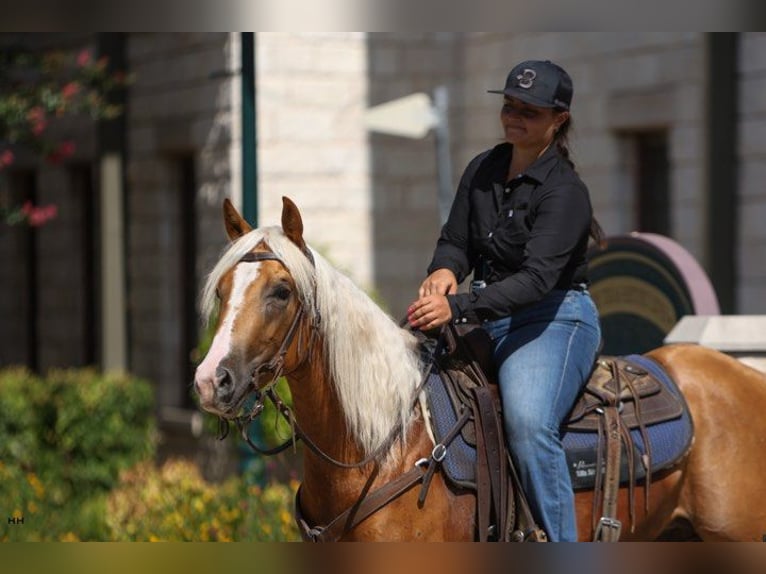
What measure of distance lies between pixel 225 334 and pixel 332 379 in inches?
22.6

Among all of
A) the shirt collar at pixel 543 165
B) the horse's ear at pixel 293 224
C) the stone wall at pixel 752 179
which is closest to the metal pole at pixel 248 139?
the shirt collar at pixel 543 165

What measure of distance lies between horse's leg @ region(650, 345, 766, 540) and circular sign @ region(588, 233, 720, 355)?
1290 mm

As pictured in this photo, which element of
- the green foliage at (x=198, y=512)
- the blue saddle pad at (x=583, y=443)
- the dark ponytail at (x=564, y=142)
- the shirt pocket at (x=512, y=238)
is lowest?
the green foliage at (x=198, y=512)

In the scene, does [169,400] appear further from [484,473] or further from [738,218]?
[484,473]

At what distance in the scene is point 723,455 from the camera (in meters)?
5.90

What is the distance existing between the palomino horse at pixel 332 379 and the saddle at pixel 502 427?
0.07 metres

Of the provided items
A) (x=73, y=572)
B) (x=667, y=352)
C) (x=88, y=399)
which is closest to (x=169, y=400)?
(x=88, y=399)

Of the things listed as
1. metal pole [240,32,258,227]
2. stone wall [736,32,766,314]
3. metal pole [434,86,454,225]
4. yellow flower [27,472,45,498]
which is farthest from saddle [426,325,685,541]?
yellow flower [27,472,45,498]

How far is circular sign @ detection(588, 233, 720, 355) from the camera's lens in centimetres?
733

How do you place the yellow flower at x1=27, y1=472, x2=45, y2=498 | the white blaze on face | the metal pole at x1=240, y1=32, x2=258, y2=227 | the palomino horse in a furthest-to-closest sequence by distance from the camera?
the yellow flower at x1=27, y1=472, x2=45, y2=498 → the metal pole at x1=240, y1=32, x2=258, y2=227 → the palomino horse → the white blaze on face

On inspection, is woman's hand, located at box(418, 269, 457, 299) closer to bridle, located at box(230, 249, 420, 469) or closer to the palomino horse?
the palomino horse

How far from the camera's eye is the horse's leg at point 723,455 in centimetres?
588

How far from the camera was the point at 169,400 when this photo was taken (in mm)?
14898

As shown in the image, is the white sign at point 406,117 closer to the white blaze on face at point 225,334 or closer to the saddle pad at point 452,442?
the saddle pad at point 452,442
